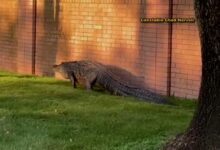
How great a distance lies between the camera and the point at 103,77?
12.5m

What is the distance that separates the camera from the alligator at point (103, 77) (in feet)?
39.1

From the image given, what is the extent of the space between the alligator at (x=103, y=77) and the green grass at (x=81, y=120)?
29 centimetres

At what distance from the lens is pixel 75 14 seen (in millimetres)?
14000

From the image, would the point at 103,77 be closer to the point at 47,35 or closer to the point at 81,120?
the point at 47,35

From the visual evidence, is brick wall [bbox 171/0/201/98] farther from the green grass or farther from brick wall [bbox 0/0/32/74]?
brick wall [bbox 0/0/32/74]

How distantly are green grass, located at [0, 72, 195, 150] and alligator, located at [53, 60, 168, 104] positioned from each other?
29 cm

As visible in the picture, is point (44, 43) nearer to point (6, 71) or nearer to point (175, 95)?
point (6, 71)

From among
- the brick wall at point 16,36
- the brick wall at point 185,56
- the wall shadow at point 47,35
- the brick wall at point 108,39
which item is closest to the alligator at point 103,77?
the brick wall at point 108,39

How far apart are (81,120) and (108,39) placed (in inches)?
165

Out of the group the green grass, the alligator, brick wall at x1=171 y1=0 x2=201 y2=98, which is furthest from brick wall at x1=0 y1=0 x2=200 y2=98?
the green grass

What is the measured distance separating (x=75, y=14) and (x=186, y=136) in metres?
8.03

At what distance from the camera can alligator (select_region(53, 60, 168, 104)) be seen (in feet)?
39.1

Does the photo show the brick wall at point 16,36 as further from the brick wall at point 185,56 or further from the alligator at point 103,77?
the brick wall at point 185,56

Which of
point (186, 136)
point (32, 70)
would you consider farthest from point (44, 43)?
point (186, 136)
